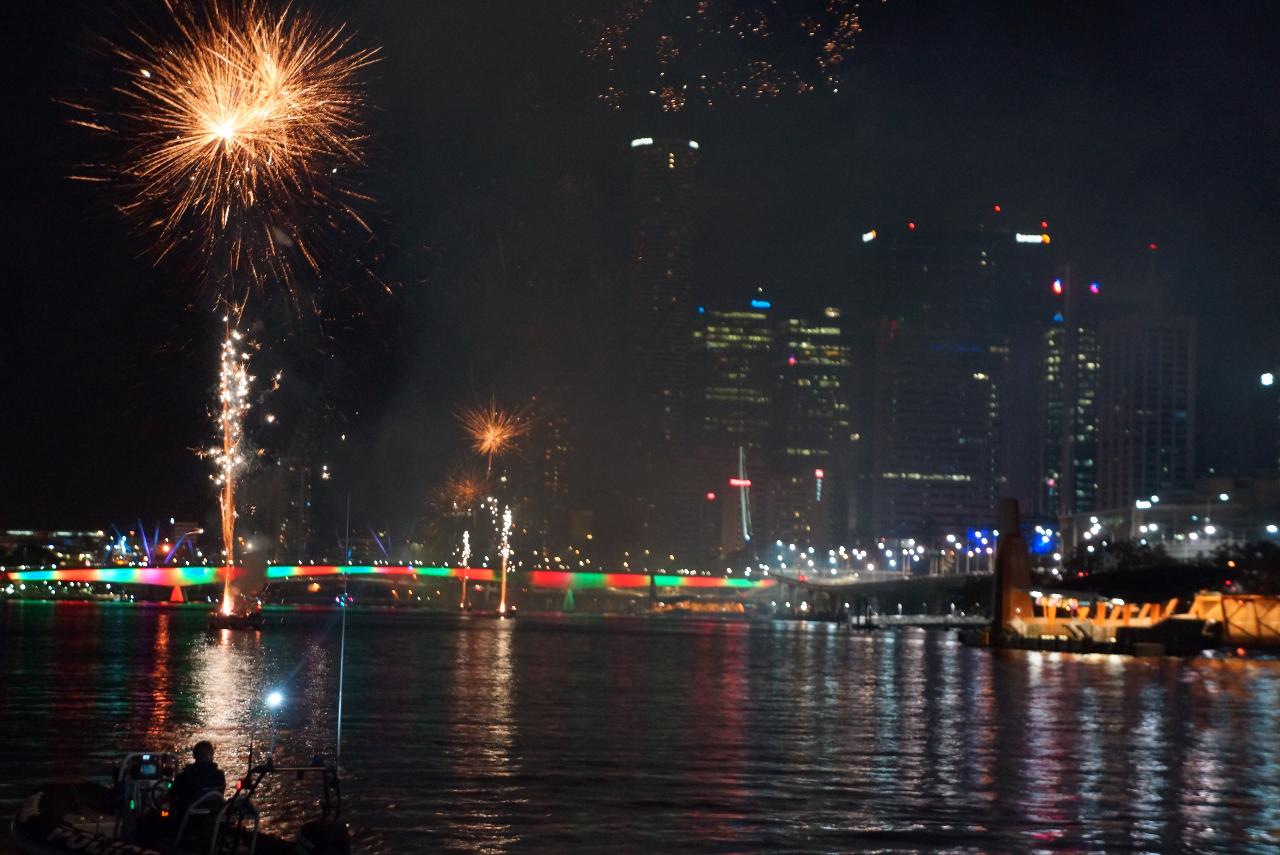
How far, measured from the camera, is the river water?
27.4 m

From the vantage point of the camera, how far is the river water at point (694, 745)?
2736 centimetres

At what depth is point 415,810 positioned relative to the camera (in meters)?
28.0

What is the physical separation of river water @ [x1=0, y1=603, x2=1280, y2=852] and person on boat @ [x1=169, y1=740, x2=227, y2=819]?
4.59 m

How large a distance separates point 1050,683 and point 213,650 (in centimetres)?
4320

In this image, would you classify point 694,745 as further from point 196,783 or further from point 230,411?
point 230,411

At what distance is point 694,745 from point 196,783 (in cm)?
2086

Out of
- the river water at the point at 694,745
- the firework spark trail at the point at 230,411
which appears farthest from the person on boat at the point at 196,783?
the firework spark trail at the point at 230,411

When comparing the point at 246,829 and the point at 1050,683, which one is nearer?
the point at 246,829

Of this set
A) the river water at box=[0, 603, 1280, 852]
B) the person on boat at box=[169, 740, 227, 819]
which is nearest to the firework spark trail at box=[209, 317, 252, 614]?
the river water at box=[0, 603, 1280, 852]

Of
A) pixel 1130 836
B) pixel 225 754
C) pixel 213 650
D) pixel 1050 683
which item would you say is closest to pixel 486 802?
pixel 225 754

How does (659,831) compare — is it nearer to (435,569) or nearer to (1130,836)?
(1130,836)

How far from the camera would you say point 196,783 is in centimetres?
2070

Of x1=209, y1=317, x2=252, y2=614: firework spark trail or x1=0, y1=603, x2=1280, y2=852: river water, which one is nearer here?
x1=0, y1=603, x2=1280, y2=852: river water

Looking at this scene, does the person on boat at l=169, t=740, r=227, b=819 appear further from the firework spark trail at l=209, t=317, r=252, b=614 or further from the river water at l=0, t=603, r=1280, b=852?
the firework spark trail at l=209, t=317, r=252, b=614
